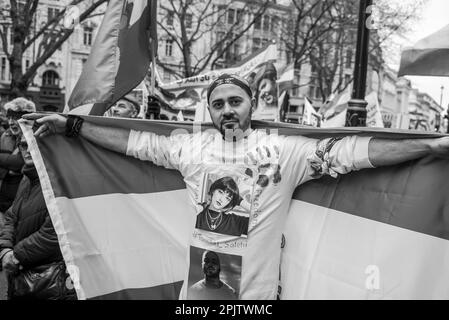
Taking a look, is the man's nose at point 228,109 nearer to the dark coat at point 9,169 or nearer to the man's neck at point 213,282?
the man's neck at point 213,282

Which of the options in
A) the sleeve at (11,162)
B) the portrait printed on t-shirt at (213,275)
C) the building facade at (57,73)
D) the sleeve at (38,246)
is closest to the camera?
the portrait printed on t-shirt at (213,275)

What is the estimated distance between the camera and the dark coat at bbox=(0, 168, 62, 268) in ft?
10.2

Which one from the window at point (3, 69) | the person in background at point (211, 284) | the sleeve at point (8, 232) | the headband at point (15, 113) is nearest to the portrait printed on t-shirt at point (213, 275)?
the person in background at point (211, 284)

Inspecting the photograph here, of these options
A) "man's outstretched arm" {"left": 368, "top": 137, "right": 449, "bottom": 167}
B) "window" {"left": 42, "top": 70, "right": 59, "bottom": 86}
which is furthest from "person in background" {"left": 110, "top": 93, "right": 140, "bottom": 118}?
"window" {"left": 42, "top": 70, "right": 59, "bottom": 86}

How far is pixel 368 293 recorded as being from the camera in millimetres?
2639

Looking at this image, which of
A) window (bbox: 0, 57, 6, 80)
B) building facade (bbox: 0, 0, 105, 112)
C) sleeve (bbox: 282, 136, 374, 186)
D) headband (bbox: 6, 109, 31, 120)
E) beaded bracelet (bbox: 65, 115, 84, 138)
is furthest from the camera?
building facade (bbox: 0, 0, 105, 112)

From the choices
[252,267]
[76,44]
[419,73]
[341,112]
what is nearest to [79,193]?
[252,267]

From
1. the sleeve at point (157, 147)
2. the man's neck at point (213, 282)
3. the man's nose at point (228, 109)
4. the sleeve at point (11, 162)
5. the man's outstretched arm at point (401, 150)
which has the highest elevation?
the man's nose at point (228, 109)

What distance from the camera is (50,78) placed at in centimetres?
4909

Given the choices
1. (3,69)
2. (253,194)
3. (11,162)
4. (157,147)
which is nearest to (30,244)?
(157,147)

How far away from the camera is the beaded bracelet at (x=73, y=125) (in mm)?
3252

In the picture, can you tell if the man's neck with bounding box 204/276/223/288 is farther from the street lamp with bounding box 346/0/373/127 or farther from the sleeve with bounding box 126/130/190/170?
the street lamp with bounding box 346/0/373/127

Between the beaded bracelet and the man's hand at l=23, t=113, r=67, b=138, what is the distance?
2 centimetres
